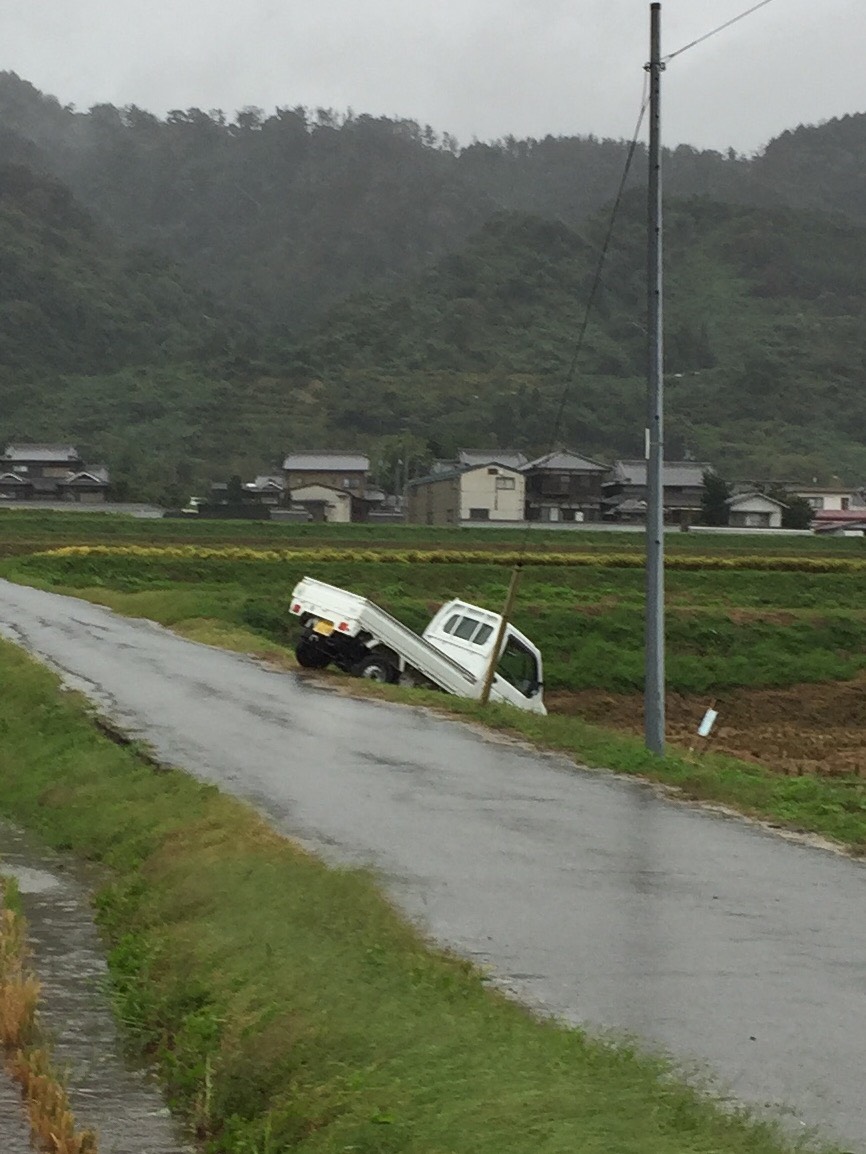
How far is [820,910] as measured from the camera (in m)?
10.1

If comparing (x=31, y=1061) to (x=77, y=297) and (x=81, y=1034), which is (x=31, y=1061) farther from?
(x=77, y=297)

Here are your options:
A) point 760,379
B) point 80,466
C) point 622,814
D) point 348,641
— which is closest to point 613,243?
point 760,379

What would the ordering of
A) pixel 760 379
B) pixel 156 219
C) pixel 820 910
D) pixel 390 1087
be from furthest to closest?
pixel 156 219 < pixel 760 379 < pixel 820 910 < pixel 390 1087

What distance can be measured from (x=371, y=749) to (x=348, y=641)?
25.5 ft

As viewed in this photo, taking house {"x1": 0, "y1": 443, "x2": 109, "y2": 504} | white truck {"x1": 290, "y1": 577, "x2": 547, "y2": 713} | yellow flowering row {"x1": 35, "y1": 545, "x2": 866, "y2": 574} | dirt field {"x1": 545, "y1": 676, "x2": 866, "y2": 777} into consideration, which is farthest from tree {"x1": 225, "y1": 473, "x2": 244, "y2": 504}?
white truck {"x1": 290, "y1": 577, "x2": 547, "y2": 713}

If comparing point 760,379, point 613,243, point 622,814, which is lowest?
point 622,814

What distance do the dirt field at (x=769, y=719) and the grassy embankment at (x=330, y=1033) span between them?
15458mm

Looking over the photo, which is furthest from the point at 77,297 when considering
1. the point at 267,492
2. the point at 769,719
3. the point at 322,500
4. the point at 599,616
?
the point at 769,719

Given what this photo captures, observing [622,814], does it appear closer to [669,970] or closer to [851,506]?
[669,970]

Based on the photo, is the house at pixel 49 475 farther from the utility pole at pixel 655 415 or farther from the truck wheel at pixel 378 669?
the utility pole at pixel 655 415

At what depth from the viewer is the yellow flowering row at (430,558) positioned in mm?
51375

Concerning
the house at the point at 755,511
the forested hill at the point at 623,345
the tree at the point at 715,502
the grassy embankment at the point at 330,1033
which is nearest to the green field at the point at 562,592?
the tree at the point at 715,502

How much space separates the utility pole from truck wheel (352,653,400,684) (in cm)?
749

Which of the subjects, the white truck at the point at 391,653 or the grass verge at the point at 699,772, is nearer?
the grass verge at the point at 699,772
